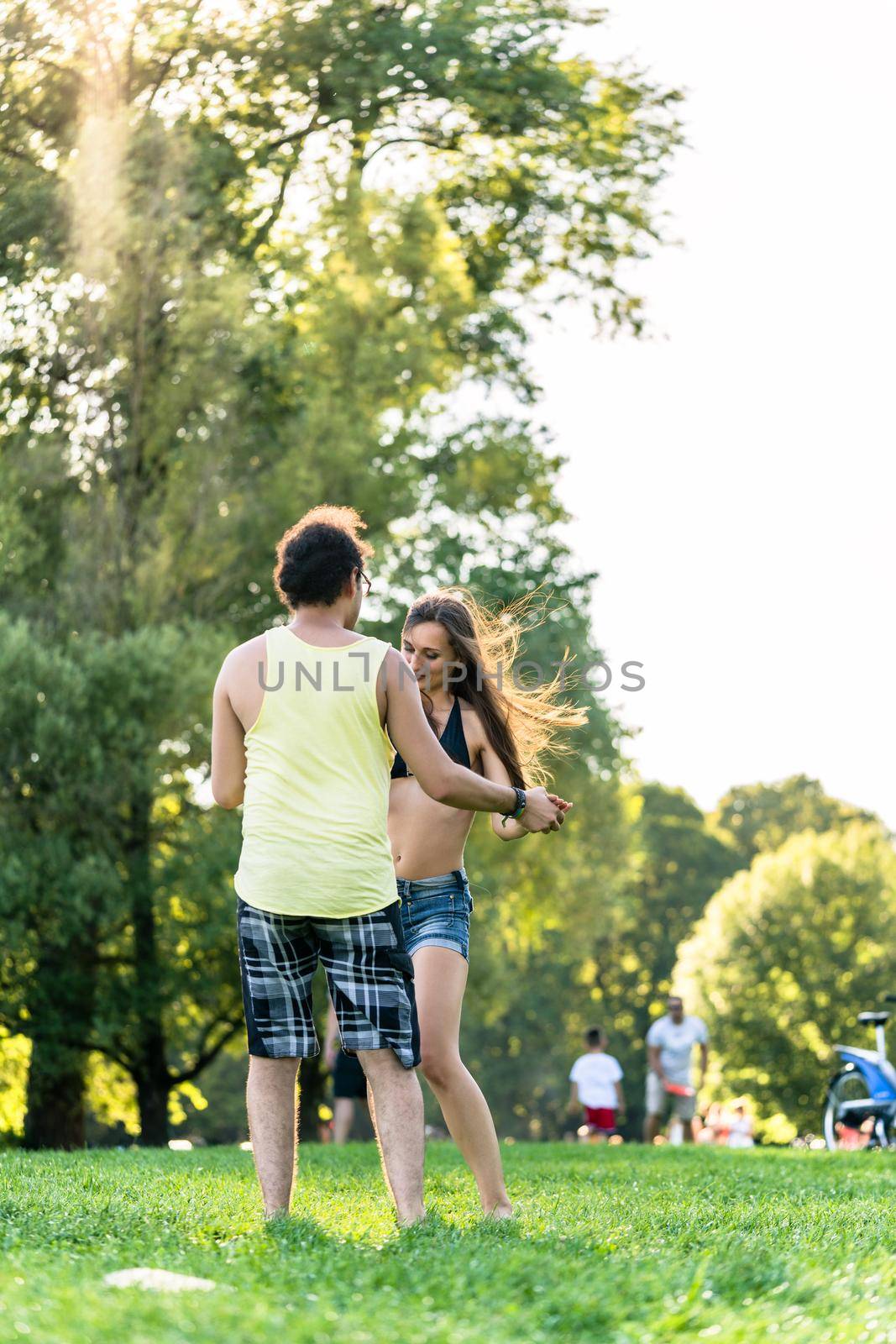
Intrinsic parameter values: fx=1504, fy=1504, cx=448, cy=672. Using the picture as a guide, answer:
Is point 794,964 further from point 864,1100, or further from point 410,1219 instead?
point 410,1219

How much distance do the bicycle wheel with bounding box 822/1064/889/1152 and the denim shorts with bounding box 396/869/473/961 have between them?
1060 cm

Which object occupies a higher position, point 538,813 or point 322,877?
point 538,813

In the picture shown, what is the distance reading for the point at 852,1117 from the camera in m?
15.0

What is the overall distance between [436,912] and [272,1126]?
1013 millimetres

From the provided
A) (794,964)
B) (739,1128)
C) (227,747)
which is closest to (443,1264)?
(227,747)

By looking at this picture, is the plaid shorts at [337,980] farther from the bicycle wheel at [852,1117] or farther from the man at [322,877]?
the bicycle wheel at [852,1117]

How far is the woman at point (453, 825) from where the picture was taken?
5.12 m

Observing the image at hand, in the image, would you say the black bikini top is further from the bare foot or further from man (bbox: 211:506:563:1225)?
the bare foot

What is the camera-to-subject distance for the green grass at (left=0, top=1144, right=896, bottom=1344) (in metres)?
3.09

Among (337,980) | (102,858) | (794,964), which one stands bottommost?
(794,964)

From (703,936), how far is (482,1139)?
115ft

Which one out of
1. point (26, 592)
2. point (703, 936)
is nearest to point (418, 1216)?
point (26, 592)

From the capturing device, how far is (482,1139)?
5148mm

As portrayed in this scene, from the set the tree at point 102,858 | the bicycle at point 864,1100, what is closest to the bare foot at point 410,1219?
the bicycle at point 864,1100
